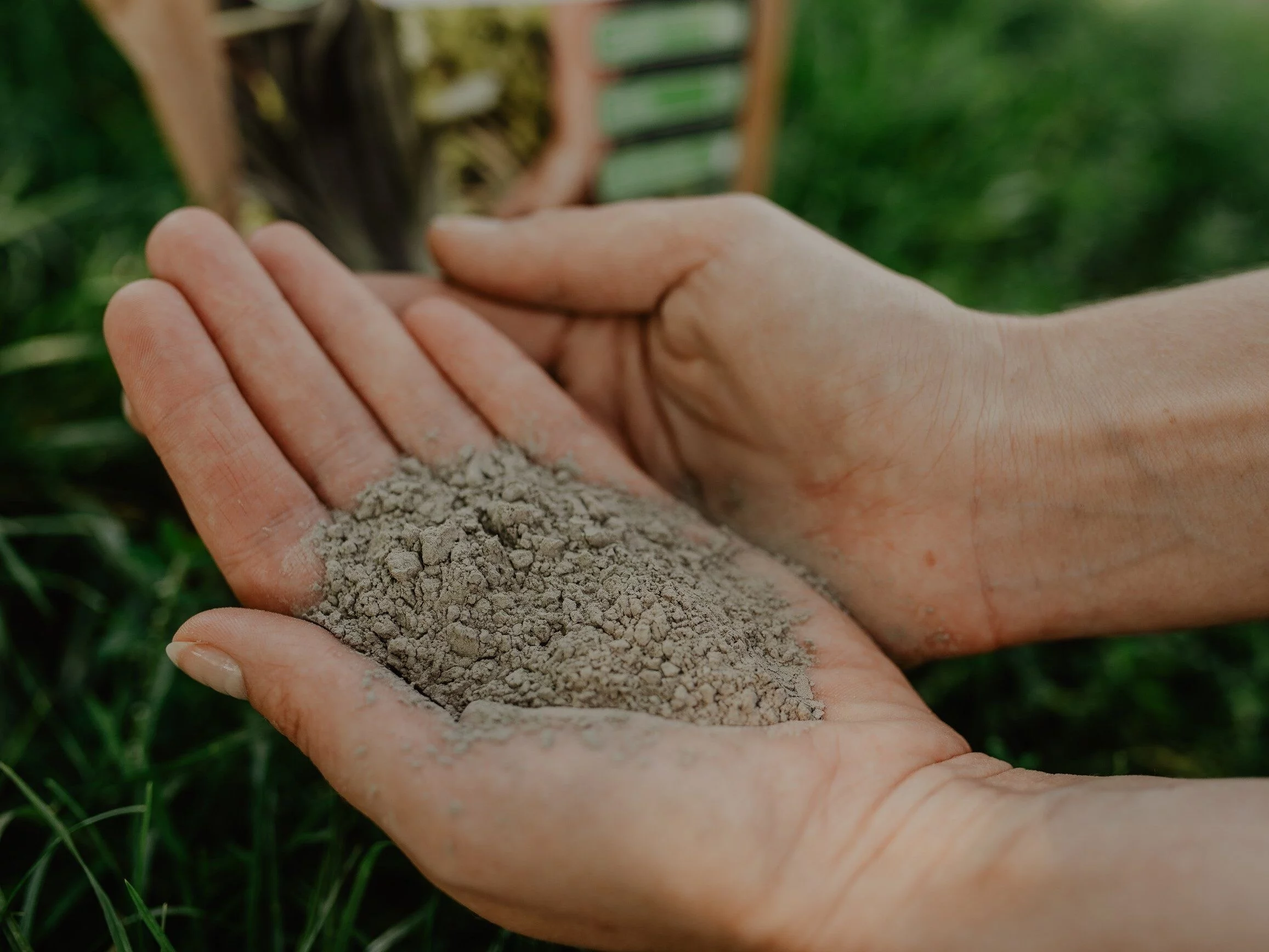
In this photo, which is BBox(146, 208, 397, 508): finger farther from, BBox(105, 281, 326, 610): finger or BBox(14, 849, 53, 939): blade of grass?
BBox(14, 849, 53, 939): blade of grass

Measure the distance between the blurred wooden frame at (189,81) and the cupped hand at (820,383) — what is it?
987 millimetres

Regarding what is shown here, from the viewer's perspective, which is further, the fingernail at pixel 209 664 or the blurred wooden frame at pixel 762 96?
the blurred wooden frame at pixel 762 96

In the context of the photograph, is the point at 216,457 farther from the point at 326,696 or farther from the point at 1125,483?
the point at 1125,483

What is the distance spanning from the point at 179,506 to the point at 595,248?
4.48 ft

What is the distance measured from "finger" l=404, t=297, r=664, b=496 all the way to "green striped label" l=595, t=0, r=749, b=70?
1259 mm

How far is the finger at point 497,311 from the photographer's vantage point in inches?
77.7

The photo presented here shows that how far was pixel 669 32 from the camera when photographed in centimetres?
271

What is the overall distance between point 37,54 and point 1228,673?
4.22 meters

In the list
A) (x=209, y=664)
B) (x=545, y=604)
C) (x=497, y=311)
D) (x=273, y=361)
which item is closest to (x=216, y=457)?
(x=273, y=361)

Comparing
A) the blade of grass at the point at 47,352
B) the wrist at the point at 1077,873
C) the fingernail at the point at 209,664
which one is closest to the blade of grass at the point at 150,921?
the fingernail at the point at 209,664

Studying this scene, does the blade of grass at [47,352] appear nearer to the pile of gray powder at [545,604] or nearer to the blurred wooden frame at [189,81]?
the blurred wooden frame at [189,81]

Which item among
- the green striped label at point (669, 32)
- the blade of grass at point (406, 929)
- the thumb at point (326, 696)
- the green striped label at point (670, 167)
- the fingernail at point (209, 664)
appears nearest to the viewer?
the thumb at point (326, 696)

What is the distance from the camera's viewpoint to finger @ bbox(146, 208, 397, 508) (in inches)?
64.5

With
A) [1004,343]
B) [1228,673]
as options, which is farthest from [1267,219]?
[1004,343]
